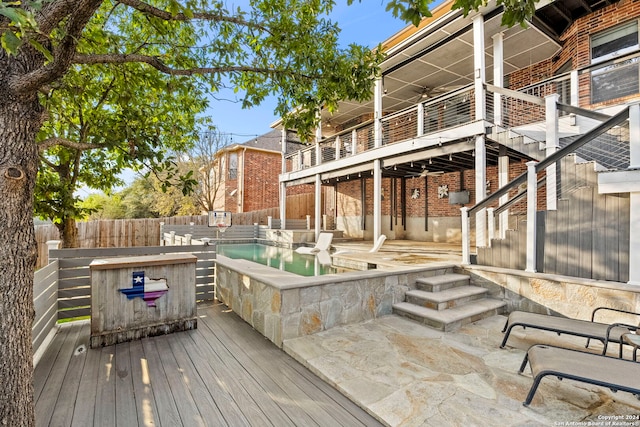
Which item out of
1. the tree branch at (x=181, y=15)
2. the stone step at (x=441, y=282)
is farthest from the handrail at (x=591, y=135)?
the tree branch at (x=181, y=15)

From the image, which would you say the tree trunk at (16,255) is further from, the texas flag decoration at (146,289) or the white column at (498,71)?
the white column at (498,71)

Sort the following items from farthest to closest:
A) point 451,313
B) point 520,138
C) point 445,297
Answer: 1. point 520,138
2. point 445,297
3. point 451,313

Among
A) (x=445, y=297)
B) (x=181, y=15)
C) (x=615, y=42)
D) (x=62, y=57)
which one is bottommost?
(x=445, y=297)

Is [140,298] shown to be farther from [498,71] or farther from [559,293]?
[498,71]

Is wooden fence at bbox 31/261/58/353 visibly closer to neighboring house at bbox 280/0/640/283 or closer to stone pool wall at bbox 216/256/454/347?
stone pool wall at bbox 216/256/454/347

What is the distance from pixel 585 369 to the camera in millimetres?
2121

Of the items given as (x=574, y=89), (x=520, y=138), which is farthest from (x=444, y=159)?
(x=574, y=89)

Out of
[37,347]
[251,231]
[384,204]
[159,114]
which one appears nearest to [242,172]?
[251,231]

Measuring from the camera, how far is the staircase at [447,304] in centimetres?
403

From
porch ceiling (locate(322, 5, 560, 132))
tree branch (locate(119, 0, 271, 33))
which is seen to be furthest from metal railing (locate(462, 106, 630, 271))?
tree branch (locate(119, 0, 271, 33))

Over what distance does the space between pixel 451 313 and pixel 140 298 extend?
157 inches

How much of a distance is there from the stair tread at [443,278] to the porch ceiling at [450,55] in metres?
5.00

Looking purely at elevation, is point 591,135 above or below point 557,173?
above

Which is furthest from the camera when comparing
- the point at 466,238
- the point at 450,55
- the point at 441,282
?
Result: the point at 450,55
